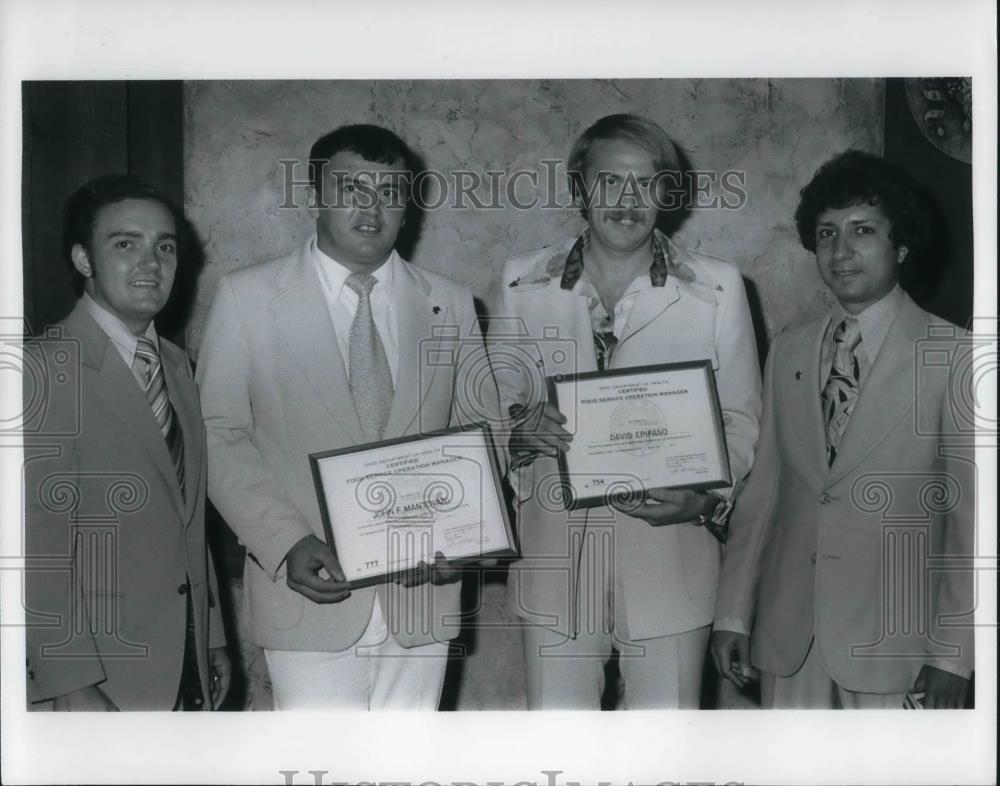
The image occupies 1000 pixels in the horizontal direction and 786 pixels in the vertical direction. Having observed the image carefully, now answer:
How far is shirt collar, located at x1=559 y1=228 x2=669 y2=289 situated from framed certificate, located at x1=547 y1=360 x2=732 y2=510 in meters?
0.20

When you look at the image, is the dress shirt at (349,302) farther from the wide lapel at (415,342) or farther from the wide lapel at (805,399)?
the wide lapel at (805,399)

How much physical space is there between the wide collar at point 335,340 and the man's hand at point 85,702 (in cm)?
78

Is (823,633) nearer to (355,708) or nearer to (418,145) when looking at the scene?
(355,708)

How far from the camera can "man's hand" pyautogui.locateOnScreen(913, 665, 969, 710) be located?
7.98 ft

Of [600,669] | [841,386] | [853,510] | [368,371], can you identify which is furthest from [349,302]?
[853,510]

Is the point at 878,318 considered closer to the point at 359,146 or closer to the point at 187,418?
the point at 359,146

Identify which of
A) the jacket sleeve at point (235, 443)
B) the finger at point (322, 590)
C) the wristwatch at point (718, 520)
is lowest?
the finger at point (322, 590)

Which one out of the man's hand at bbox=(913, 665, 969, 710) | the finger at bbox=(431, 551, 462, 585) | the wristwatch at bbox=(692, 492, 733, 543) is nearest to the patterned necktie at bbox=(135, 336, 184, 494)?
the finger at bbox=(431, 551, 462, 585)

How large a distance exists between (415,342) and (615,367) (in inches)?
16.9

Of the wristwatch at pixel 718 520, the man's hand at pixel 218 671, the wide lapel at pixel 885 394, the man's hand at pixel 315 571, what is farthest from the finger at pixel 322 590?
the wide lapel at pixel 885 394

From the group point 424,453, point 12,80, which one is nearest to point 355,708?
point 424,453

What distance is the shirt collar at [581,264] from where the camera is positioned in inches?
93.7

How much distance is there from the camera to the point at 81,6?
7.70 feet

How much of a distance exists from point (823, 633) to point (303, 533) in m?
1.14
